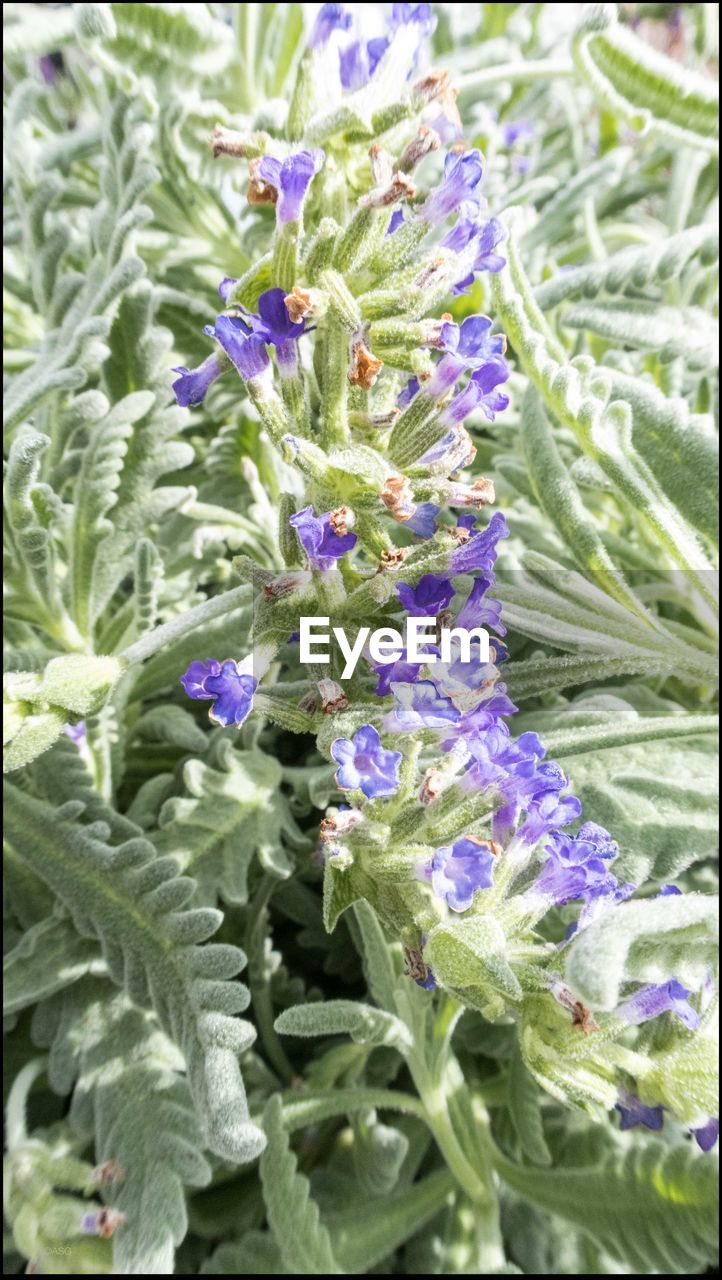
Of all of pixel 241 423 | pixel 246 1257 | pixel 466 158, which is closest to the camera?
pixel 466 158

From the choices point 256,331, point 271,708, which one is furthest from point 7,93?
point 271,708

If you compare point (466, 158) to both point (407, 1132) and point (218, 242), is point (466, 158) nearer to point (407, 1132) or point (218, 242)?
point (218, 242)

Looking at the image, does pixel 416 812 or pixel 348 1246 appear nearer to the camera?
pixel 416 812

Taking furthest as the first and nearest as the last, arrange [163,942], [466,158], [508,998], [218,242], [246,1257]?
[218,242], [246,1257], [163,942], [466,158], [508,998]

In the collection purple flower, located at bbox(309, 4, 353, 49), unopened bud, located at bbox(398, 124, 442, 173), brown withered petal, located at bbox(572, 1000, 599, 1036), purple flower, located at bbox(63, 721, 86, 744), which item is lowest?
brown withered petal, located at bbox(572, 1000, 599, 1036)

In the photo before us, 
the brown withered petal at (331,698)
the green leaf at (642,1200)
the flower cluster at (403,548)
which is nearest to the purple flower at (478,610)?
the flower cluster at (403,548)

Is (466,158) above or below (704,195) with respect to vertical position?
below

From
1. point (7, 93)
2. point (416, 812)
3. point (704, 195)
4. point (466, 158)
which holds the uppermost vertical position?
point (7, 93)

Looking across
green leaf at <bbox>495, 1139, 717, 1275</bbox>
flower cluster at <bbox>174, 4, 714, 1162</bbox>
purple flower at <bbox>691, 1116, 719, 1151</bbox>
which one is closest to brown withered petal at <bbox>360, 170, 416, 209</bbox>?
flower cluster at <bbox>174, 4, 714, 1162</bbox>

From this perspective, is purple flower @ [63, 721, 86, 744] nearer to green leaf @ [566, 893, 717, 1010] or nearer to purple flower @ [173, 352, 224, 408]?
purple flower @ [173, 352, 224, 408]
